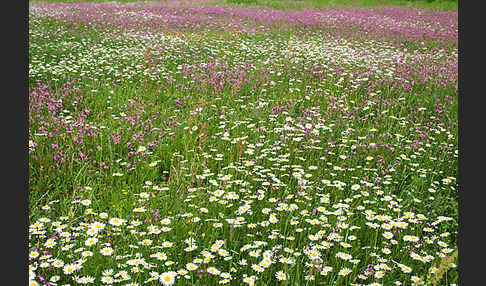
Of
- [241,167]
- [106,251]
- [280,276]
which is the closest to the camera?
[280,276]

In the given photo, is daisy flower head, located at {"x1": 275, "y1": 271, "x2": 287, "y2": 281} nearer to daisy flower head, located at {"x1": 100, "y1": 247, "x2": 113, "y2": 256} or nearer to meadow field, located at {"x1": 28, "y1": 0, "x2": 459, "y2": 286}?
meadow field, located at {"x1": 28, "y1": 0, "x2": 459, "y2": 286}

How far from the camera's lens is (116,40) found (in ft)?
40.5

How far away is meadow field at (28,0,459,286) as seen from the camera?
10.3 ft

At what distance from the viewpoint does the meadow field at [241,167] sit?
3154 mm

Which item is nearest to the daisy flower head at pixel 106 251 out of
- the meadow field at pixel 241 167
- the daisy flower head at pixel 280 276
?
the meadow field at pixel 241 167

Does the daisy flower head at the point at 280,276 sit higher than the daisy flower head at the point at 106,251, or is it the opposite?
the daisy flower head at the point at 106,251

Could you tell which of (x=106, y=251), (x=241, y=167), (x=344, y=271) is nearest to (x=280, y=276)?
(x=344, y=271)

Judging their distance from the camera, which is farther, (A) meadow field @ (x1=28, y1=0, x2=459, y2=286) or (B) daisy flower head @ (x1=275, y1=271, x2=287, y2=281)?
(A) meadow field @ (x1=28, y1=0, x2=459, y2=286)

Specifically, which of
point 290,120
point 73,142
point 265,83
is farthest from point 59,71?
point 290,120

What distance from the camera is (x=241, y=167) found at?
4.68m

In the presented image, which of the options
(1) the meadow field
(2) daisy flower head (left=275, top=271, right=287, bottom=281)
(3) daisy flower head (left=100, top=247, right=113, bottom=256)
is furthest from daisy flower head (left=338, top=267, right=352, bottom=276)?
(3) daisy flower head (left=100, top=247, right=113, bottom=256)

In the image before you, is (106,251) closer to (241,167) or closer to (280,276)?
(280,276)

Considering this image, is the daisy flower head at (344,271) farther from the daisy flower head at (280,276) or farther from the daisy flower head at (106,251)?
the daisy flower head at (106,251)

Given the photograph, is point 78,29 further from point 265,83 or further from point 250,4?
point 250,4
